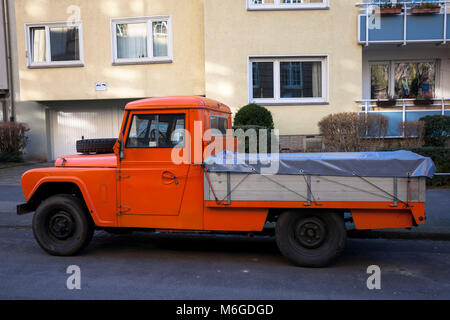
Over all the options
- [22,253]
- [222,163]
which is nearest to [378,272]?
[222,163]

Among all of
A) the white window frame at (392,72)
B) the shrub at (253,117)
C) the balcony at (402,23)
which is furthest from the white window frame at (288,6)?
the white window frame at (392,72)

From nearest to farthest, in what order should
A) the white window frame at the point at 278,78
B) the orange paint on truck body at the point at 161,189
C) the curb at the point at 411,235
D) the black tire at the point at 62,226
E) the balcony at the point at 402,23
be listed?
the orange paint on truck body at the point at 161,189
the black tire at the point at 62,226
the curb at the point at 411,235
the balcony at the point at 402,23
the white window frame at the point at 278,78

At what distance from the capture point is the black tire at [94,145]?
6.19m

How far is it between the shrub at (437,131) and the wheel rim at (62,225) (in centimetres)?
1011

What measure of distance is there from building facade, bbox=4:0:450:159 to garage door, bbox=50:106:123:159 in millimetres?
39

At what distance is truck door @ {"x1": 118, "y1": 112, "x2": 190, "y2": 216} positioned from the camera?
537cm

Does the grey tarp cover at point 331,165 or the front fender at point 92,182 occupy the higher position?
the grey tarp cover at point 331,165

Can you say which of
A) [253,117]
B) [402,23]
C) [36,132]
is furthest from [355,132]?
[36,132]

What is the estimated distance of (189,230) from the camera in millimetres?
5375

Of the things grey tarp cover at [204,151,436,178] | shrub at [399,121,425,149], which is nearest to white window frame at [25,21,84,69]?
shrub at [399,121,425,149]

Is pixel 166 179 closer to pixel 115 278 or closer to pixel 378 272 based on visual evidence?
pixel 115 278

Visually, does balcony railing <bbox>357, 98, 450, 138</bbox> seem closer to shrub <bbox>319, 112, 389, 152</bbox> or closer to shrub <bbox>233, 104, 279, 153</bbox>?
shrub <bbox>319, 112, 389, 152</bbox>

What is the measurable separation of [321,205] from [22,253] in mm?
4382

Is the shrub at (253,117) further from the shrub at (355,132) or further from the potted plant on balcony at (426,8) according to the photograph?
the potted plant on balcony at (426,8)
